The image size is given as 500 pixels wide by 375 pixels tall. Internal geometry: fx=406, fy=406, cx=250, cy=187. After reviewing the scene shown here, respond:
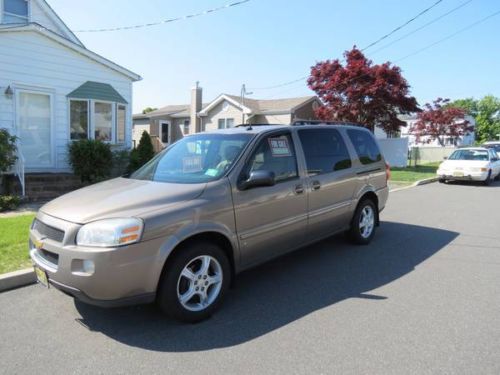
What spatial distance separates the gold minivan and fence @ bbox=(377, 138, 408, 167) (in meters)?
20.1

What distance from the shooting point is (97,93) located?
13.0m

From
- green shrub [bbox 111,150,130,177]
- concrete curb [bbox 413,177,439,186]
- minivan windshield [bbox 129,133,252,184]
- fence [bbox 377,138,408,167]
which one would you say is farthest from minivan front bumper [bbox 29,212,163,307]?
fence [bbox 377,138,408,167]

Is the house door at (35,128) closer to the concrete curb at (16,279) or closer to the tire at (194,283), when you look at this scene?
the concrete curb at (16,279)

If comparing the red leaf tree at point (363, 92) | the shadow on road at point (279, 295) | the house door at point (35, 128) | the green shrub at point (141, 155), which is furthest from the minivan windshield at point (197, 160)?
the red leaf tree at point (363, 92)

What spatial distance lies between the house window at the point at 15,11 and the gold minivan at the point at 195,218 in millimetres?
13377

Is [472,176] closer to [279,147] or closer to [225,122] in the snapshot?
[279,147]

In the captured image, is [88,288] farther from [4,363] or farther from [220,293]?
[220,293]

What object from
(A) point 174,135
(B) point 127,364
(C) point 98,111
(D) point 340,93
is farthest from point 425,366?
(A) point 174,135

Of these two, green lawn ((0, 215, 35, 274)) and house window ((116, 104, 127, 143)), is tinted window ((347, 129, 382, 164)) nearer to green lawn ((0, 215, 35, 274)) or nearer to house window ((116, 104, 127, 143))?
green lawn ((0, 215, 35, 274))

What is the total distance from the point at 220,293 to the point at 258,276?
117 cm

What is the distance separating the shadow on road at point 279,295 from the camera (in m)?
3.59

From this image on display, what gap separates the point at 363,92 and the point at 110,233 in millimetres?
21296

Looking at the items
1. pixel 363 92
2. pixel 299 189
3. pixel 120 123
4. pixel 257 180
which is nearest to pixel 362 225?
pixel 299 189

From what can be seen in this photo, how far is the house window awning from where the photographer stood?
12.5 m
